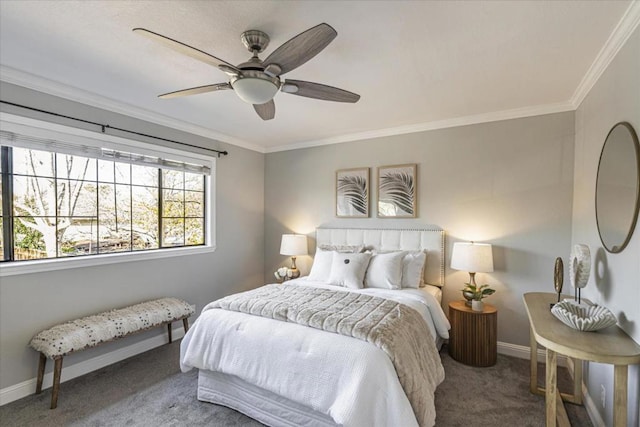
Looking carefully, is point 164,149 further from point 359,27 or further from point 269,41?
point 359,27

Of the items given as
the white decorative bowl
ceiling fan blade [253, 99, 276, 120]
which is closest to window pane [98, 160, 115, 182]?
ceiling fan blade [253, 99, 276, 120]

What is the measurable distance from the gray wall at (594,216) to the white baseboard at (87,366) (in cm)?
398

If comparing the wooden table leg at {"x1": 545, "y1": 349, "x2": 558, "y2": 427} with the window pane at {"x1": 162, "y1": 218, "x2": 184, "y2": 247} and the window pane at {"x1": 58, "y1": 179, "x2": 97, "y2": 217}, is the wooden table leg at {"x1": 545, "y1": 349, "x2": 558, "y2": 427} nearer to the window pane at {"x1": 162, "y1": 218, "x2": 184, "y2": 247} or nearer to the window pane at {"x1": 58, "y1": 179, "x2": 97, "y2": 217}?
the window pane at {"x1": 162, "y1": 218, "x2": 184, "y2": 247}

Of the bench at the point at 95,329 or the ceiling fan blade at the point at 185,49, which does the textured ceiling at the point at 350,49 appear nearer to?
the ceiling fan blade at the point at 185,49

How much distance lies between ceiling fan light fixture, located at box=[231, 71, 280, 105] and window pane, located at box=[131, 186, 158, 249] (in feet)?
7.37

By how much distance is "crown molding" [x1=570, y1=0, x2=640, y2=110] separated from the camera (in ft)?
5.41

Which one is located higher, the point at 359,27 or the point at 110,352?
the point at 359,27

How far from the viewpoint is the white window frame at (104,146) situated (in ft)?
8.03

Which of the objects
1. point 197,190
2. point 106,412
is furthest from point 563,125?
point 106,412

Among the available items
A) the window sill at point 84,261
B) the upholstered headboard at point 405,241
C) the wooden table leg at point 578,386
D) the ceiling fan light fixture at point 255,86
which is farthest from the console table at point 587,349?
the window sill at point 84,261

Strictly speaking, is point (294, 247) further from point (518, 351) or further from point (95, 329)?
point (518, 351)

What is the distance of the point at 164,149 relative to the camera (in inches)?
138

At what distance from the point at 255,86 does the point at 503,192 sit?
2.84 m

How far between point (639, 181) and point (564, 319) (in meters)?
0.87
